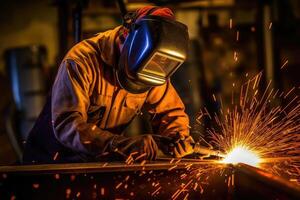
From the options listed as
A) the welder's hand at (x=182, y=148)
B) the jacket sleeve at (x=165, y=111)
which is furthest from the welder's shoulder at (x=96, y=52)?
the welder's hand at (x=182, y=148)

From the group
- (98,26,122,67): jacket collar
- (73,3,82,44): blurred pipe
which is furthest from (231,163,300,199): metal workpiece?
(73,3,82,44): blurred pipe

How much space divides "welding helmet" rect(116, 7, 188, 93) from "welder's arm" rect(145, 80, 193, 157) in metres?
0.52

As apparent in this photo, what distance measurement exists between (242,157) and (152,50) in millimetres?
987

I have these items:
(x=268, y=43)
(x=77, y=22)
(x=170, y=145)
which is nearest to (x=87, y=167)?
(x=170, y=145)

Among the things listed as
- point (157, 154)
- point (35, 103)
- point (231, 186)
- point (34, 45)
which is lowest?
point (231, 186)

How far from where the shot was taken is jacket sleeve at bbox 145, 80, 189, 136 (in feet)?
A: 9.43

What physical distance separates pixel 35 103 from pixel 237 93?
322cm

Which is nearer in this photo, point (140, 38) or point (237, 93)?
point (140, 38)

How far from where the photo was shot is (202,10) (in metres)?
6.66

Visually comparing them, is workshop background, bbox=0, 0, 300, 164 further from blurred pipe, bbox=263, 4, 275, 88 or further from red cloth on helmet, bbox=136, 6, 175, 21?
red cloth on helmet, bbox=136, 6, 175, 21

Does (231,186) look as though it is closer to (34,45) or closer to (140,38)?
(140,38)

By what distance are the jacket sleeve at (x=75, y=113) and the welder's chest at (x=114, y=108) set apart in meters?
0.14

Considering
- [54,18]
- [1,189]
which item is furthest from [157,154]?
[54,18]

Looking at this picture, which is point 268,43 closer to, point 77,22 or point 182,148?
point 77,22
